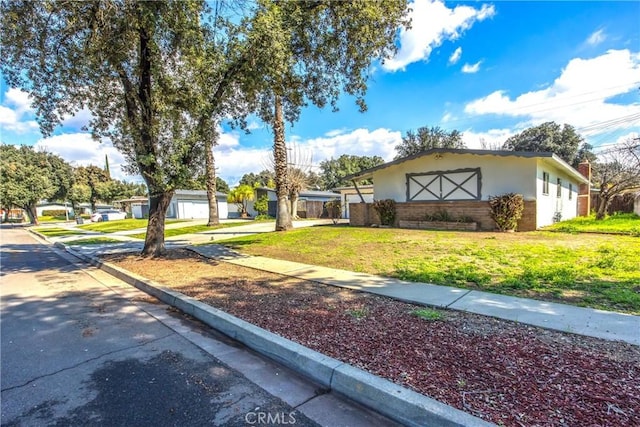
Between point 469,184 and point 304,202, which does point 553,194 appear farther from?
point 304,202

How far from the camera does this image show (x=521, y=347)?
3.14 m

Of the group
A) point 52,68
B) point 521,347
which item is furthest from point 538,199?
point 52,68

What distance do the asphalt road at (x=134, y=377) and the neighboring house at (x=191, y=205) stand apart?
31418mm

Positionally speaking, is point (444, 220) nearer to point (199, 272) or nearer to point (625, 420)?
point (199, 272)

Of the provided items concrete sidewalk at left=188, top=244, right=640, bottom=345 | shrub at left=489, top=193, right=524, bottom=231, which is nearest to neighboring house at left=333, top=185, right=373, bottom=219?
shrub at left=489, top=193, right=524, bottom=231

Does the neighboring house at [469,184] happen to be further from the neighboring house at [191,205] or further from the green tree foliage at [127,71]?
the neighboring house at [191,205]

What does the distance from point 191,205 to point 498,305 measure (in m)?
35.7

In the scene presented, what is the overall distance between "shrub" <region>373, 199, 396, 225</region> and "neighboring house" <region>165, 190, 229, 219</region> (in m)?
23.7

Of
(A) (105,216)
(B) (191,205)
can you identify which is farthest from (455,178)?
(A) (105,216)

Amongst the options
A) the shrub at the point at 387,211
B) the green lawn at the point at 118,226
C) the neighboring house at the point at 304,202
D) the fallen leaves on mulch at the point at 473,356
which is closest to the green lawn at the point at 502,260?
the fallen leaves on mulch at the point at 473,356

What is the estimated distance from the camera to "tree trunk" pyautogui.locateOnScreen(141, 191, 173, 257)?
362 inches

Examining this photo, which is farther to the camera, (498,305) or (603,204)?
(603,204)

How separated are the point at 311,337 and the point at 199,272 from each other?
4612mm

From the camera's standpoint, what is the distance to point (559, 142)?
111 feet
